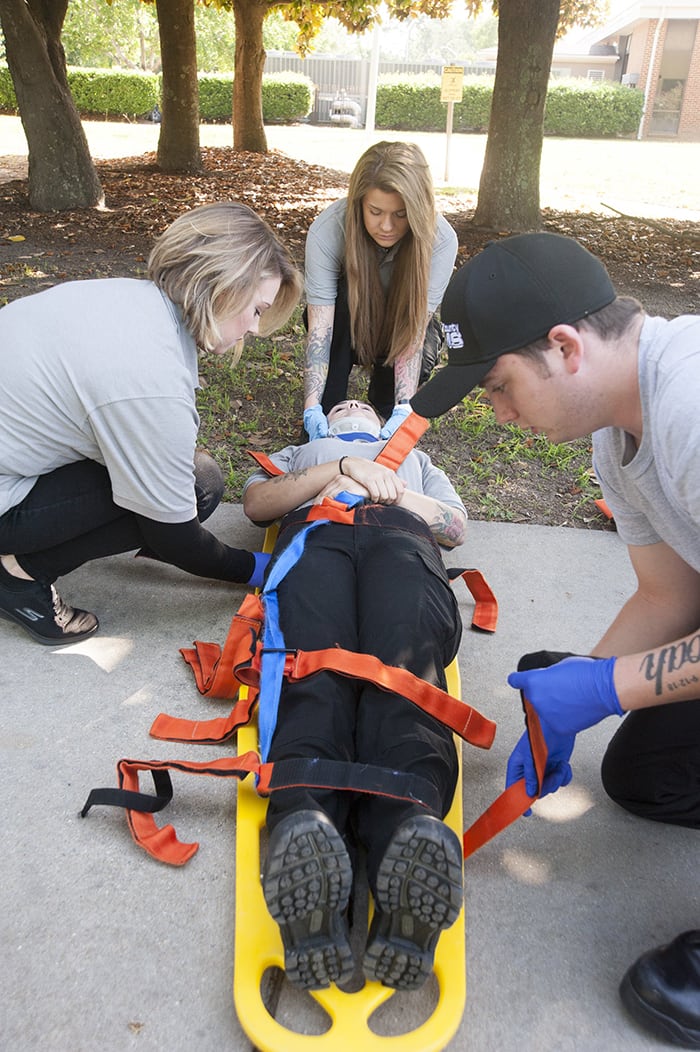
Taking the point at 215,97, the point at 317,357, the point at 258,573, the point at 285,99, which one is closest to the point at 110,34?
the point at 285,99

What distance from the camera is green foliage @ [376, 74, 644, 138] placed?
3003cm

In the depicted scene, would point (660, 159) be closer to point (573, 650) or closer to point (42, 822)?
point (573, 650)

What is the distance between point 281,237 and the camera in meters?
9.19

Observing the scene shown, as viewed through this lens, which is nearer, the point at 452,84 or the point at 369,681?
the point at 369,681

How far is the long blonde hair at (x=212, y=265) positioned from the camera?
8.58ft

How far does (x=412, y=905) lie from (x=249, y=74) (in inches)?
705

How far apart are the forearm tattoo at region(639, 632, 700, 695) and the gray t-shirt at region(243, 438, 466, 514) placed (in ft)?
5.26

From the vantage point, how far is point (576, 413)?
1855 millimetres

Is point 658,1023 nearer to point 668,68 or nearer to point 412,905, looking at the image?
point 412,905

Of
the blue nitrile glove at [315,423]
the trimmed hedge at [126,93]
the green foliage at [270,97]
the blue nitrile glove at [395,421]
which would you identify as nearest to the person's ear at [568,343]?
the blue nitrile glove at [395,421]

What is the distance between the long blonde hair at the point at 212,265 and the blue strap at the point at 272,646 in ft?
2.34

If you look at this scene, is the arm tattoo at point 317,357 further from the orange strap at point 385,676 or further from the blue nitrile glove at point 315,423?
the orange strap at point 385,676

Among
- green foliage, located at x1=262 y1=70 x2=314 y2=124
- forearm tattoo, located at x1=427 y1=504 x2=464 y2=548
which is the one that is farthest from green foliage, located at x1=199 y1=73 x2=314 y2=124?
forearm tattoo, located at x1=427 y1=504 x2=464 y2=548

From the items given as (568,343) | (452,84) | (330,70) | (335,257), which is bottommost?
Answer: (335,257)
